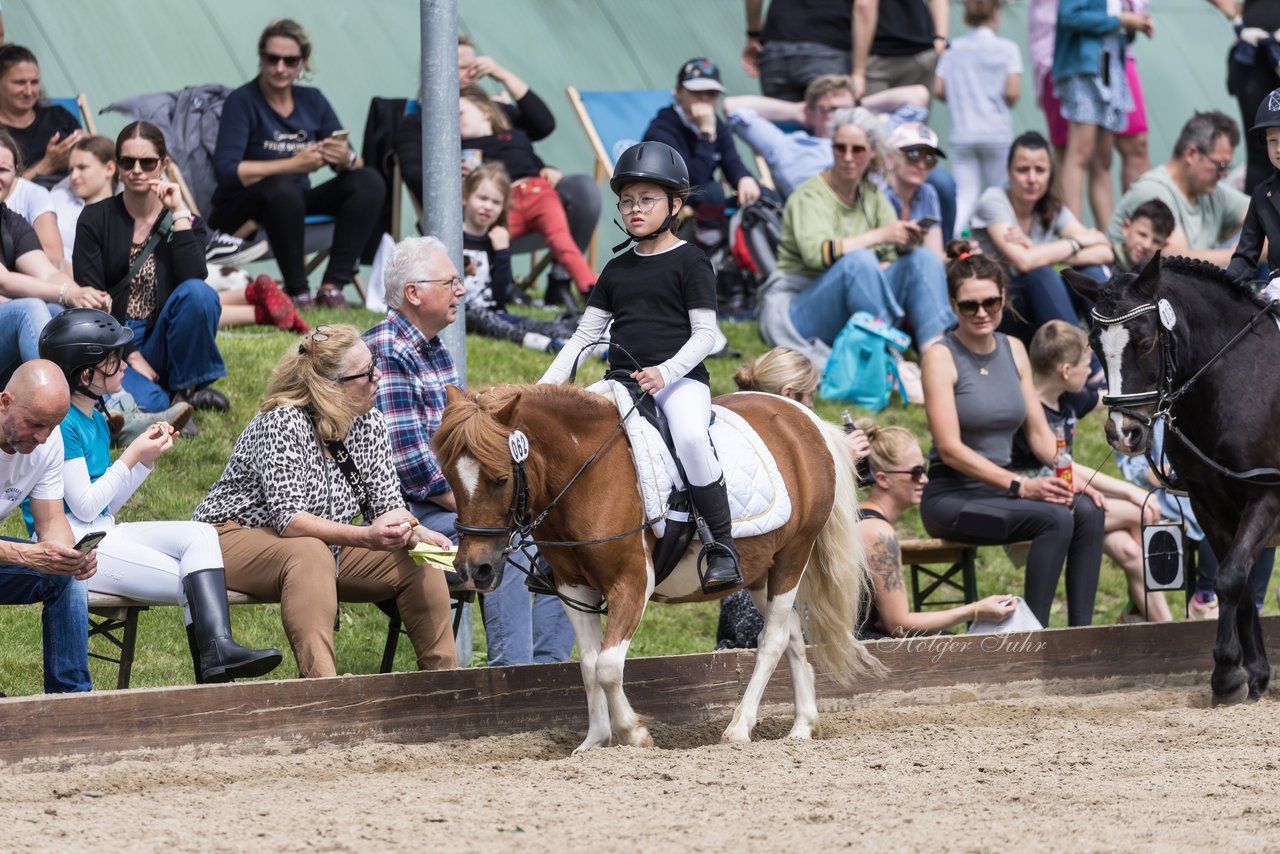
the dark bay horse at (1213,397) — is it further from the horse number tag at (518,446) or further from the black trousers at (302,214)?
the black trousers at (302,214)

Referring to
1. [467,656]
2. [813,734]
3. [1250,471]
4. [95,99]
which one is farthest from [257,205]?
[1250,471]

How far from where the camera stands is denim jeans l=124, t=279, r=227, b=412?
7.81m

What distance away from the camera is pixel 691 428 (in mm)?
5660

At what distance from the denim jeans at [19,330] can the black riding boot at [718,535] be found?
10.2 ft

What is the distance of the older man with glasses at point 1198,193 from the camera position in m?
10.5

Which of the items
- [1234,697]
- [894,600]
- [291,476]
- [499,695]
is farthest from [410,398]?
[1234,697]

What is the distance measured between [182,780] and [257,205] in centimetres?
496

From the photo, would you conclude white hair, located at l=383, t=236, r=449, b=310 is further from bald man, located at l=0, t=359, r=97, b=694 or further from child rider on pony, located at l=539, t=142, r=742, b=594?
bald man, located at l=0, t=359, r=97, b=694

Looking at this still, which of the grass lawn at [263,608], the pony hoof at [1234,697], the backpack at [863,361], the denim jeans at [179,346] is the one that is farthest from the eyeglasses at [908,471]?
the denim jeans at [179,346]

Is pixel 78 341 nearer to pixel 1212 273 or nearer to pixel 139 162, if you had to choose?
pixel 139 162

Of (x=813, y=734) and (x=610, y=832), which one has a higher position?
(x=610, y=832)

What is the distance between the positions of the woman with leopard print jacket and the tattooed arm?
1782 mm

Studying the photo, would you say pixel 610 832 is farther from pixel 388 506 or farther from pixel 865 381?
pixel 865 381

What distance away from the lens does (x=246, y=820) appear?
15.0 ft
